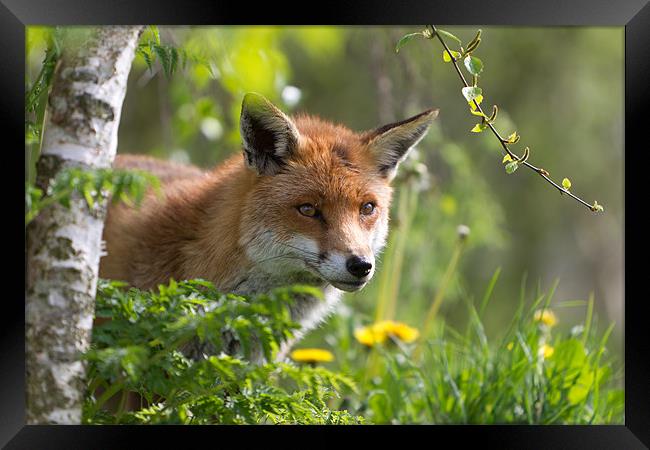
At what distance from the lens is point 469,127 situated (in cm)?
1440

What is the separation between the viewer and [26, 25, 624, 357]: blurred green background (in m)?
8.71

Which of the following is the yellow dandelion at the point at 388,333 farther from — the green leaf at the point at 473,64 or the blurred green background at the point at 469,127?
the green leaf at the point at 473,64

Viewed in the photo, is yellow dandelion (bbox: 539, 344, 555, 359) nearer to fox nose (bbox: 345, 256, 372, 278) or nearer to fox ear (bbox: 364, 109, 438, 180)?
fox ear (bbox: 364, 109, 438, 180)

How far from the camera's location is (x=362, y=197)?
5.05 m

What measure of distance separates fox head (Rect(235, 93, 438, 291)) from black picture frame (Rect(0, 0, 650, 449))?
3.18 ft

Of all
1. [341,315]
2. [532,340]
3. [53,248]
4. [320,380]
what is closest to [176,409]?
[320,380]

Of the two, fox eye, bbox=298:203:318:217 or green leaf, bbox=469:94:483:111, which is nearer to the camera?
green leaf, bbox=469:94:483:111

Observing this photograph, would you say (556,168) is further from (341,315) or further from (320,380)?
(320,380)

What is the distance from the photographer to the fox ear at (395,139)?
5.07 m

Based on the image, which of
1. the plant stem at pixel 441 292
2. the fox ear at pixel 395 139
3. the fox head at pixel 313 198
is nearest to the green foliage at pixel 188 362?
the fox head at pixel 313 198

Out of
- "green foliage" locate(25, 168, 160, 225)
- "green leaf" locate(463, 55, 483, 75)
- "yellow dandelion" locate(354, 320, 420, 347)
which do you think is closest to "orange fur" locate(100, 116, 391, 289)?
"green leaf" locate(463, 55, 483, 75)

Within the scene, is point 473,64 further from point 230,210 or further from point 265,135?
point 230,210

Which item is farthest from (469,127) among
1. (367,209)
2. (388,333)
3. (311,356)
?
(367,209)

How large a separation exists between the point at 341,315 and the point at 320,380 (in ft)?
12.9
